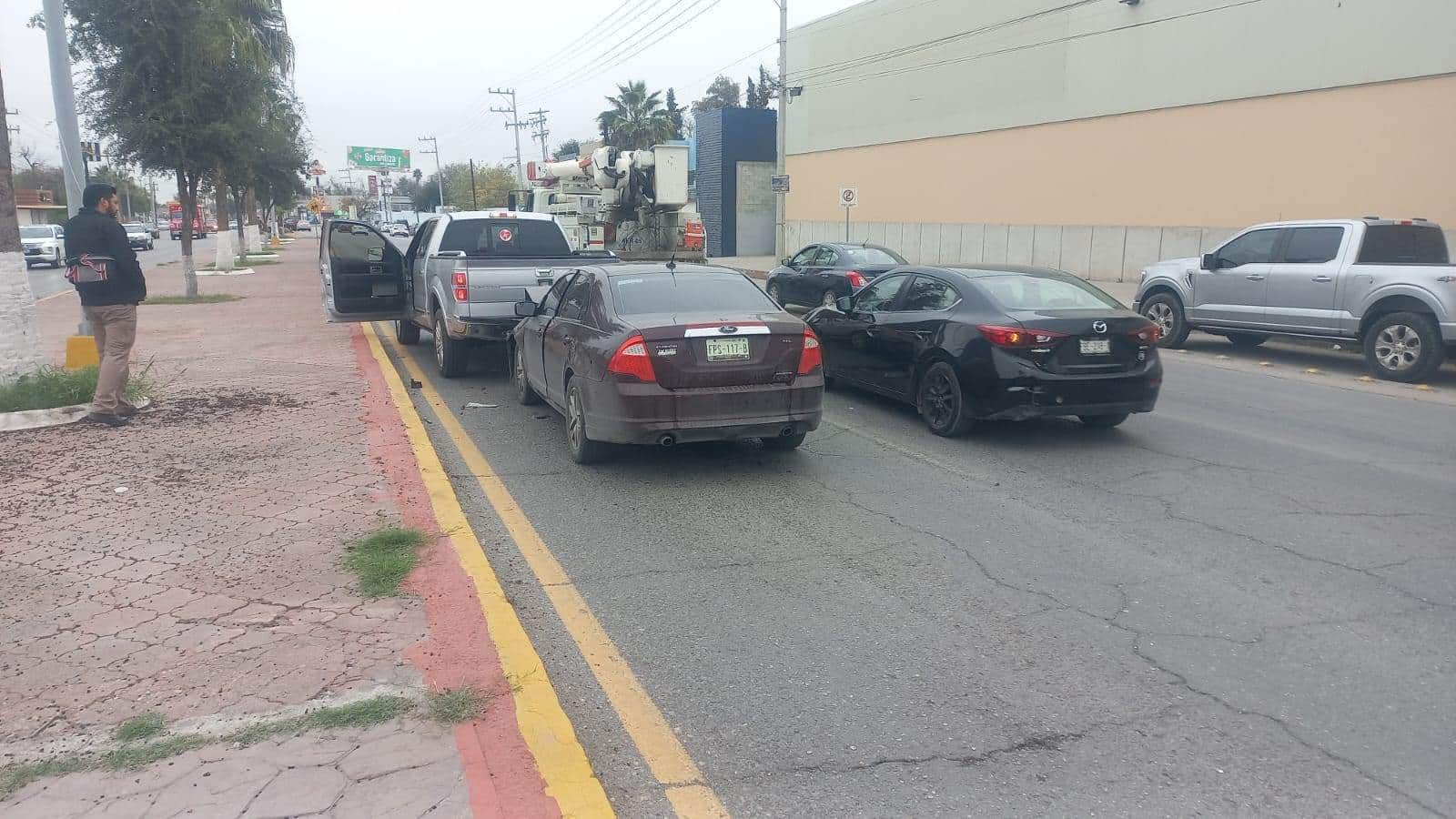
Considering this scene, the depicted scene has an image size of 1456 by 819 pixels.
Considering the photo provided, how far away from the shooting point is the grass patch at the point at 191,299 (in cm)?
2123

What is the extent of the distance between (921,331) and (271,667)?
6290mm

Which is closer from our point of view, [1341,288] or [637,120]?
[1341,288]

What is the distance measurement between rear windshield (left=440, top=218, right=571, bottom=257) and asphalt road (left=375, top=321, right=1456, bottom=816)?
175 inches

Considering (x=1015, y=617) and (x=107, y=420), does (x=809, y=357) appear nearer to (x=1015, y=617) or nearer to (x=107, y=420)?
(x=1015, y=617)

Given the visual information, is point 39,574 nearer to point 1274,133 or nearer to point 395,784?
point 395,784

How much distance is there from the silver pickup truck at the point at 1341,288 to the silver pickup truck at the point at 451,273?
8.78 m

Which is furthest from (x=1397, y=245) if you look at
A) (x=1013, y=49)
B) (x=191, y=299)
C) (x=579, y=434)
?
(x=191, y=299)

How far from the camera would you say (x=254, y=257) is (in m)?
41.8

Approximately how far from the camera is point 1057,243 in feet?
90.9

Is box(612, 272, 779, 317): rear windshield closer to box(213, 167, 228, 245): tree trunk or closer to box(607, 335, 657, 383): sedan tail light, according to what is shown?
box(607, 335, 657, 383): sedan tail light

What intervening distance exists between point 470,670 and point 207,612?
150cm

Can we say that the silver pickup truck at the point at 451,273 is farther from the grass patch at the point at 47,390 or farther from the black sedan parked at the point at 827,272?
the black sedan parked at the point at 827,272

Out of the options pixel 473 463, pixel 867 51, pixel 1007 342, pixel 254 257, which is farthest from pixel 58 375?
pixel 254 257

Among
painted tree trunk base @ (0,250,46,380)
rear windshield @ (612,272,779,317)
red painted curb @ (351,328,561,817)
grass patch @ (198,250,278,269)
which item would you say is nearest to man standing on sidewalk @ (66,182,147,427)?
painted tree trunk base @ (0,250,46,380)
